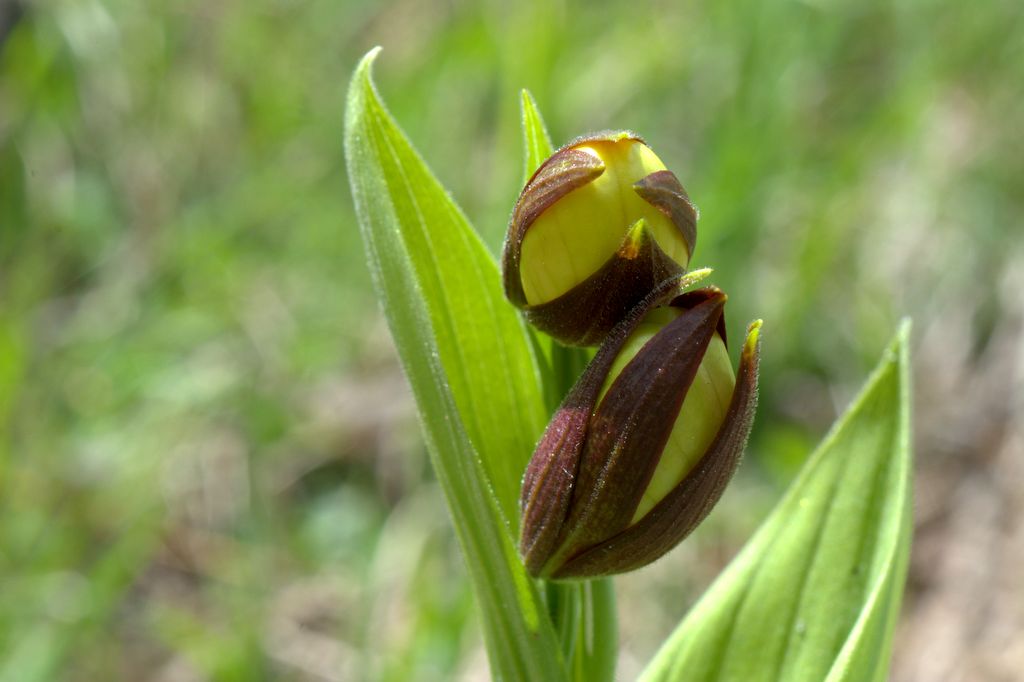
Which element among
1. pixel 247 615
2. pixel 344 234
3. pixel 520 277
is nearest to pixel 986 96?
pixel 344 234

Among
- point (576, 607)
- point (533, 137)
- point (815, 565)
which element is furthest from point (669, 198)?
point (815, 565)

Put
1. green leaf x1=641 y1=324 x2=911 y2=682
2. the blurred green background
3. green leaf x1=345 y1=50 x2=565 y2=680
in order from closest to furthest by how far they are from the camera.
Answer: green leaf x1=345 y1=50 x2=565 y2=680 → green leaf x1=641 y1=324 x2=911 y2=682 → the blurred green background

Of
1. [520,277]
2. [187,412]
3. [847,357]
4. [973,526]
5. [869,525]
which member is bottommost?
[973,526]

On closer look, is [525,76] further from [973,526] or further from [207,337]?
[973,526]

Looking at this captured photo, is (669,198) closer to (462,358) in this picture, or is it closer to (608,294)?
(608,294)

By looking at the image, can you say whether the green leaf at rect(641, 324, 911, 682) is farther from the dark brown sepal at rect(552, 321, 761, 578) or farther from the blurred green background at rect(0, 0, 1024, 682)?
the blurred green background at rect(0, 0, 1024, 682)

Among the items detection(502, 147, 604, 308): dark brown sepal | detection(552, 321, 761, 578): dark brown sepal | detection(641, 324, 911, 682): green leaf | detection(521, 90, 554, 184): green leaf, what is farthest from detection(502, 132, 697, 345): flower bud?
detection(641, 324, 911, 682): green leaf

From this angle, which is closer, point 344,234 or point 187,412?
point 187,412
